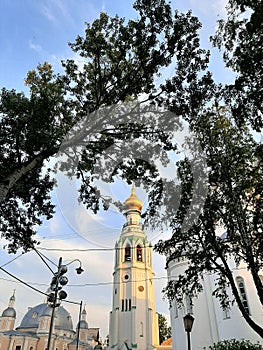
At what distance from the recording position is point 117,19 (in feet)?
29.0

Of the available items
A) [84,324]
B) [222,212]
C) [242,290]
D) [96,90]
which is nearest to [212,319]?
[242,290]

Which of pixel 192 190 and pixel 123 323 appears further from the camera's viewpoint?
pixel 123 323

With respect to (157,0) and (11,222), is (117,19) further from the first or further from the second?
(11,222)

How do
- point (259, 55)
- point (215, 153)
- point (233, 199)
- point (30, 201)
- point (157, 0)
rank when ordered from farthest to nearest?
point (30, 201) < point (215, 153) < point (233, 199) < point (157, 0) < point (259, 55)

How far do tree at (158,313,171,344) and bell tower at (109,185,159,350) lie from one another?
271 inches

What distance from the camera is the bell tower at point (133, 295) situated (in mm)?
36969

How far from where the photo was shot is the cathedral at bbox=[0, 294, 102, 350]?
5212 cm

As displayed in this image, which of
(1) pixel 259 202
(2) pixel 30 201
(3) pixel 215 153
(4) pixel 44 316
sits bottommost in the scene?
(1) pixel 259 202

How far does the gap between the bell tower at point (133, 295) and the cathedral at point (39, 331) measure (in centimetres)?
1356

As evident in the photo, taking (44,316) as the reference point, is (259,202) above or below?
below

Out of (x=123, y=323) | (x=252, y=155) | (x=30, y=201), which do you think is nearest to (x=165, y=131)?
(x=252, y=155)

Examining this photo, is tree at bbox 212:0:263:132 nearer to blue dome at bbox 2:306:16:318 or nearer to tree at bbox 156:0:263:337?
tree at bbox 156:0:263:337

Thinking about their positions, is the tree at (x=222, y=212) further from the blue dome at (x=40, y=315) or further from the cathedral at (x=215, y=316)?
the blue dome at (x=40, y=315)

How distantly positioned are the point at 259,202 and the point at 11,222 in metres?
8.46
